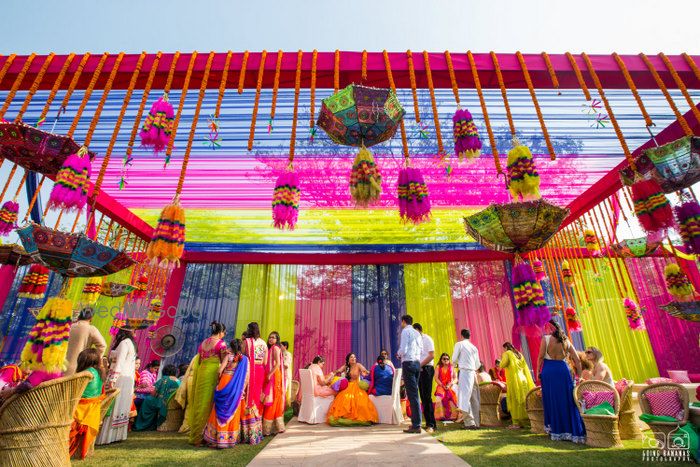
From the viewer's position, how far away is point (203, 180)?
5988 millimetres

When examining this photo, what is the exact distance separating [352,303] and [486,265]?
12.7 ft

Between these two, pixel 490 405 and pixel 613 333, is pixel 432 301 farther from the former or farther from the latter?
pixel 613 333

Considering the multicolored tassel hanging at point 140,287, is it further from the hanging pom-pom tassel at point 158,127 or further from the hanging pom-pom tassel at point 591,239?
the hanging pom-pom tassel at point 591,239

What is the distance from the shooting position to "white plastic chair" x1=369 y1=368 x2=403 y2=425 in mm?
5738

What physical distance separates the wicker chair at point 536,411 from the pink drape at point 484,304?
441 cm

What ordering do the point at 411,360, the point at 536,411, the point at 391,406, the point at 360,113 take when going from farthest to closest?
the point at 391,406 → the point at 411,360 → the point at 536,411 → the point at 360,113

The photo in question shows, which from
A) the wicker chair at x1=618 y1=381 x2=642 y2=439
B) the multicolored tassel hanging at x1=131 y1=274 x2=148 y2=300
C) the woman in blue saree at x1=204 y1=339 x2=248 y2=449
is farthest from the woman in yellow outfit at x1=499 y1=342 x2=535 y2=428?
the multicolored tassel hanging at x1=131 y1=274 x2=148 y2=300

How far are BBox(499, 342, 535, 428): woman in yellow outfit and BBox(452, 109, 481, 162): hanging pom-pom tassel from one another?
404 centimetres

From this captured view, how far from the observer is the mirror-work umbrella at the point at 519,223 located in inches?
111

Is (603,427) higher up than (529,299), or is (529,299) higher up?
(529,299)

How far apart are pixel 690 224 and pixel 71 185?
18.0ft

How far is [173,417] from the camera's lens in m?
5.27

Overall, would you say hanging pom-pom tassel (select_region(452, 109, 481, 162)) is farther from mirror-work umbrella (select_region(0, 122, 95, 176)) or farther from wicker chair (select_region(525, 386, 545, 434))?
wicker chair (select_region(525, 386, 545, 434))

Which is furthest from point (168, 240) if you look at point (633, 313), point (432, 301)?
point (633, 313)
